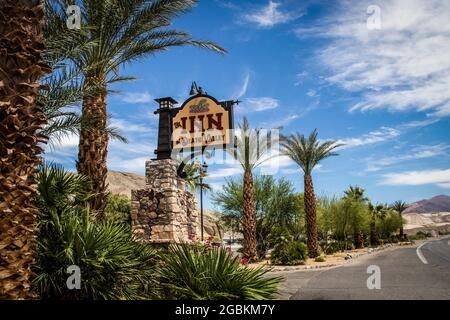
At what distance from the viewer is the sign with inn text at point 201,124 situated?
17031 mm

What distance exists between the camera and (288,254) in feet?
76.6

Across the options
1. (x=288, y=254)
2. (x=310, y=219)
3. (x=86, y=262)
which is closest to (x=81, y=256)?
(x=86, y=262)

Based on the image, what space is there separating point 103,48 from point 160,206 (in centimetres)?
703

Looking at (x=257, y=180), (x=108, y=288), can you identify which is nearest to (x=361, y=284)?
(x=108, y=288)

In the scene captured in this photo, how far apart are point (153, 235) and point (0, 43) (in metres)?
10.8

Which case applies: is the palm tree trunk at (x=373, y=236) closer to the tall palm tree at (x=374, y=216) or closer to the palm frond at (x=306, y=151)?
the tall palm tree at (x=374, y=216)

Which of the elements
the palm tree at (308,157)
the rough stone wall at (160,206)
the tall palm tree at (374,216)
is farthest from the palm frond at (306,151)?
the tall palm tree at (374,216)

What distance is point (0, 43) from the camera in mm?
6102

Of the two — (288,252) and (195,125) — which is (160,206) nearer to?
(195,125)

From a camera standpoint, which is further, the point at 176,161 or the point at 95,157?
the point at 176,161

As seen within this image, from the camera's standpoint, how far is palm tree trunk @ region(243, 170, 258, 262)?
81.6 ft

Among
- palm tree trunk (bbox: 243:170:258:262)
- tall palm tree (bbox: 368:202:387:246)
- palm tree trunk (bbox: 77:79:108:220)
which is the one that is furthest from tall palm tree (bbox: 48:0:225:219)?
tall palm tree (bbox: 368:202:387:246)

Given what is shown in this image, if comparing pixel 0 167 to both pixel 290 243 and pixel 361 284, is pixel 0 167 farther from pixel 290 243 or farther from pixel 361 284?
pixel 290 243
